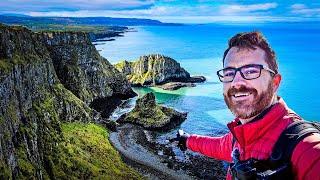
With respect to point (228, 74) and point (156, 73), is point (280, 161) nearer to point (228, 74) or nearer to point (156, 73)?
point (228, 74)

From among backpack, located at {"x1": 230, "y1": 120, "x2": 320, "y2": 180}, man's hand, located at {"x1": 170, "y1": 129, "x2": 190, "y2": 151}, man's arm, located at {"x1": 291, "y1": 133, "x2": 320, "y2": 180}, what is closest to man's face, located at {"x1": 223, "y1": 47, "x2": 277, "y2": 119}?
backpack, located at {"x1": 230, "y1": 120, "x2": 320, "y2": 180}

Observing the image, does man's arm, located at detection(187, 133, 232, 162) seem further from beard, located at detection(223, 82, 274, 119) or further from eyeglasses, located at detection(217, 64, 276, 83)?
eyeglasses, located at detection(217, 64, 276, 83)

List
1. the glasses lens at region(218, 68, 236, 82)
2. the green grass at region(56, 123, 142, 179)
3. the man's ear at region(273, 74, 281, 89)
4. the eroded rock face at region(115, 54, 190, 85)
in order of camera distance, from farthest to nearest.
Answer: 1. the eroded rock face at region(115, 54, 190, 85)
2. the green grass at region(56, 123, 142, 179)
3. the glasses lens at region(218, 68, 236, 82)
4. the man's ear at region(273, 74, 281, 89)

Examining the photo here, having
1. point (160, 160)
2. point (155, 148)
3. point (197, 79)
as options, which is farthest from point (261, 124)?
point (197, 79)

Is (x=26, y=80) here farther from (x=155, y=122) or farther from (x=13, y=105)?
(x=155, y=122)

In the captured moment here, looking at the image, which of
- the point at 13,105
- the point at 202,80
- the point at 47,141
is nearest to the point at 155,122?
the point at 47,141

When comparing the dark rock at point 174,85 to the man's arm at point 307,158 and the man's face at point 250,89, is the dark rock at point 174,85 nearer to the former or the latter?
the man's face at point 250,89
